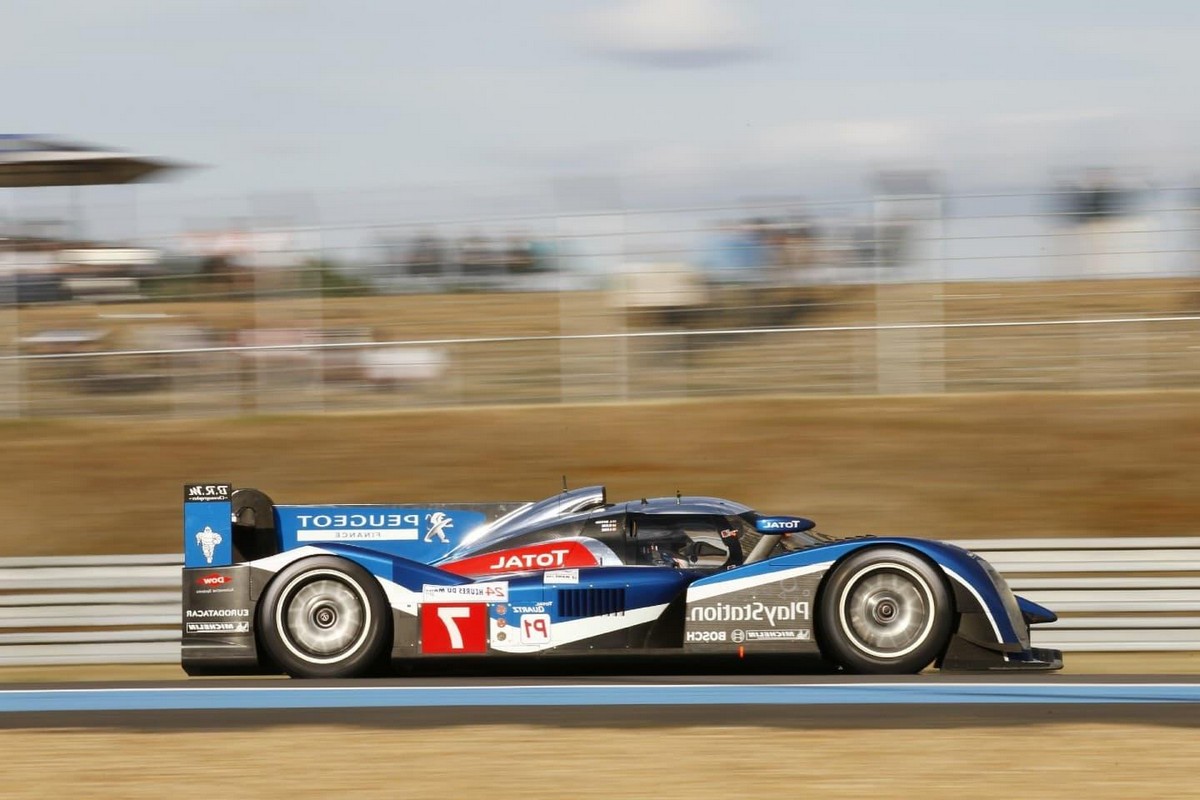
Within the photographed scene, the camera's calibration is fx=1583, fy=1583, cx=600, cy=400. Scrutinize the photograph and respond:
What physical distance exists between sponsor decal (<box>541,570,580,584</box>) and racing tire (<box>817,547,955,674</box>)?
1133mm

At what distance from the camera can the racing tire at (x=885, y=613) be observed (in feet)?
23.7

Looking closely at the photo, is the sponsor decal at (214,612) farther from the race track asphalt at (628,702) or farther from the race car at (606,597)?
the race track asphalt at (628,702)

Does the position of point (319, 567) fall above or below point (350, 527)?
below

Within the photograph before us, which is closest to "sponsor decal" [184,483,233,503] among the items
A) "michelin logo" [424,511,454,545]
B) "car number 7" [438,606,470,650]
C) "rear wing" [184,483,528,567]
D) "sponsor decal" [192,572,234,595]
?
"rear wing" [184,483,528,567]

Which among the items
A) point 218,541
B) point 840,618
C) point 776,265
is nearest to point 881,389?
point 776,265

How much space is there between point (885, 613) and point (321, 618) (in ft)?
8.76

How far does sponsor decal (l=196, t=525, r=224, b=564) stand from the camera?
25.3 ft

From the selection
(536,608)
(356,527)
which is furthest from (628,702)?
(356,527)

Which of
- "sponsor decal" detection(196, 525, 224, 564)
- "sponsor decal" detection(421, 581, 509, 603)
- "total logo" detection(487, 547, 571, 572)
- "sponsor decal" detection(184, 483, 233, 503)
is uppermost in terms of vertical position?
"sponsor decal" detection(184, 483, 233, 503)

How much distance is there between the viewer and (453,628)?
7410mm

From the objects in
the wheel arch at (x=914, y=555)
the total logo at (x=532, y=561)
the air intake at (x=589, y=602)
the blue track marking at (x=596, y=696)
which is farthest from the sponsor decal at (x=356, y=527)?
the wheel arch at (x=914, y=555)

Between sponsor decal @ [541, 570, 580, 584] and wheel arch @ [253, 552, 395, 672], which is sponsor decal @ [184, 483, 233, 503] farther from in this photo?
sponsor decal @ [541, 570, 580, 584]

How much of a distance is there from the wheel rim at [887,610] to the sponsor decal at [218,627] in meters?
2.84

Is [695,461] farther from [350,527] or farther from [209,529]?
[209,529]
